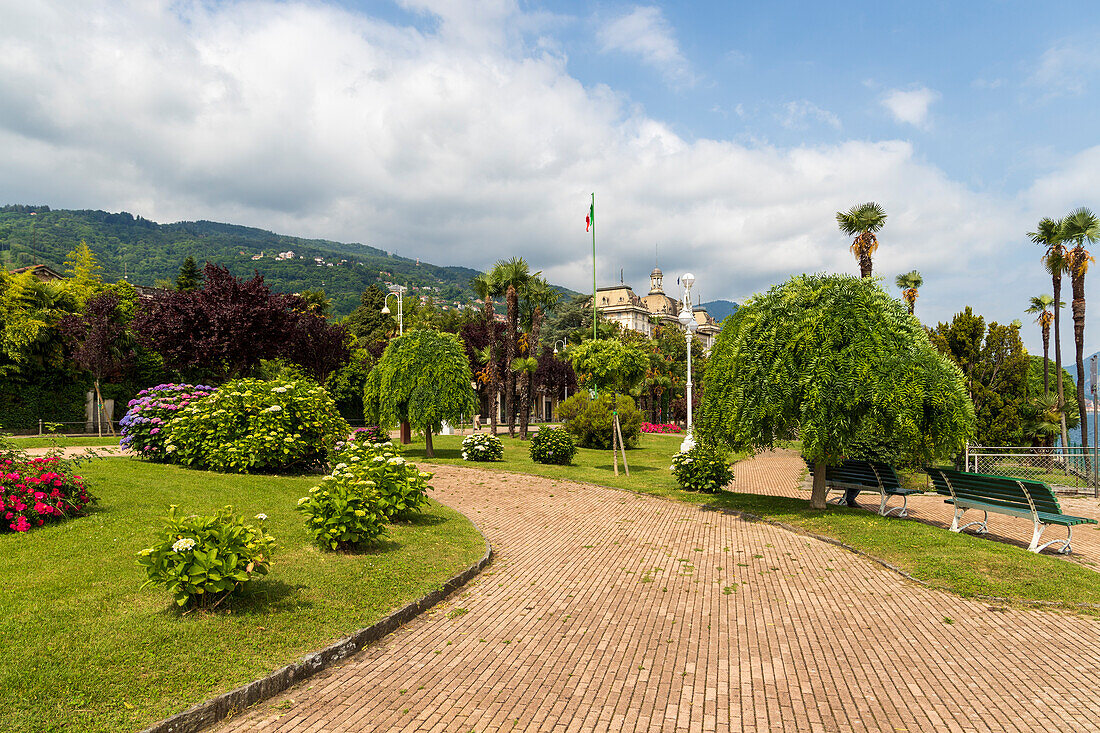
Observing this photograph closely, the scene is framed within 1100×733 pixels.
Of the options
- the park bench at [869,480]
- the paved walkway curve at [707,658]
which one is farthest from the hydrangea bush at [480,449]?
the paved walkway curve at [707,658]

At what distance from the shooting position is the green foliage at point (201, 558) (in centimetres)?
520

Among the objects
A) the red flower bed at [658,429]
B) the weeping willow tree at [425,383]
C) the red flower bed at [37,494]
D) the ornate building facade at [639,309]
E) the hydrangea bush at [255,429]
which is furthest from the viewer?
the ornate building facade at [639,309]

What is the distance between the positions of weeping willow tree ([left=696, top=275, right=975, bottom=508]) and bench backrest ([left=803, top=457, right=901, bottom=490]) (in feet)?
2.92

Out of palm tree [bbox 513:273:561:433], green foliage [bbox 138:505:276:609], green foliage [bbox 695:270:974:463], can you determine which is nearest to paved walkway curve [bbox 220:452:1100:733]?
green foliage [bbox 138:505:276:609]

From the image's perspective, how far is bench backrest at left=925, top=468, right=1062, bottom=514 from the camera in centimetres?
912

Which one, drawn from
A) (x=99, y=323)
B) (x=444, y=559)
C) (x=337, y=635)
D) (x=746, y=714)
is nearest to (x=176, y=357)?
(x=99, y=323)

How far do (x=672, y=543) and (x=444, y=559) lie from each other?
377 centimetres

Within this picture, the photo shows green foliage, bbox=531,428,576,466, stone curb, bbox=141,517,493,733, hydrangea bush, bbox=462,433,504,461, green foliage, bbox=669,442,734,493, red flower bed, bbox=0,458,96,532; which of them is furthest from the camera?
green foliage, bbox=531,428,576,466

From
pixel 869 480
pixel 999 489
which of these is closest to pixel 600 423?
pixel 869 480

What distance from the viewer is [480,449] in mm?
20578

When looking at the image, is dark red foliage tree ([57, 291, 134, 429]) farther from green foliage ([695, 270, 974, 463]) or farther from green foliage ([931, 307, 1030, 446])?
green foliage ([931, 307, 1030, 446])

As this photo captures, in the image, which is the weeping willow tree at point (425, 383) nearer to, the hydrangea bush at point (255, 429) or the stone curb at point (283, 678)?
the hydrangea bush at point (255, 429)

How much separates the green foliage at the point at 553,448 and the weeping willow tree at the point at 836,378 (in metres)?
9.65

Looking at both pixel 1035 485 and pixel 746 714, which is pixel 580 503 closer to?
pixel 1035 485
